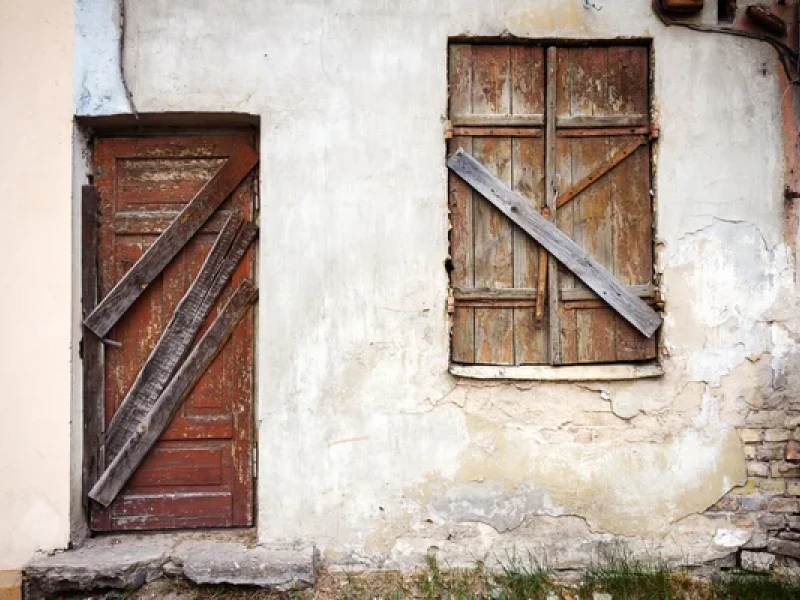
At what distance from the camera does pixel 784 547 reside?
11.6ft

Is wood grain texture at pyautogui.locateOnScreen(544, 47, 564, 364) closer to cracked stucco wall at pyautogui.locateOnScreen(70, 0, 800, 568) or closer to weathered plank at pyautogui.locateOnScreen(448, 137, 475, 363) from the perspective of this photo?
cracked stucco wall at pyautogui.locateOnScreen(70, 0, 800, 568)

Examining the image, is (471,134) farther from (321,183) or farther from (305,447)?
(305,447)

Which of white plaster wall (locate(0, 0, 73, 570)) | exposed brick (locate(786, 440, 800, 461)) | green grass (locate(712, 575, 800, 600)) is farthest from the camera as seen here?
exposed brick (locate(786, 440, 800, 461))

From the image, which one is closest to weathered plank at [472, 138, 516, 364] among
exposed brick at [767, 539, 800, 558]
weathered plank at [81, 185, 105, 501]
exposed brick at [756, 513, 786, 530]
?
exposed brick at [756, 513, 786, 530]

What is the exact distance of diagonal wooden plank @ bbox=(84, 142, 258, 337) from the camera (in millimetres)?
3637

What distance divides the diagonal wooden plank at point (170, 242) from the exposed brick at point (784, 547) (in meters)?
3.64

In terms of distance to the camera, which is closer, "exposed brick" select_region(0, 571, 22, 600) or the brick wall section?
"exposed brick" select_region(0, 571, 22, 600)

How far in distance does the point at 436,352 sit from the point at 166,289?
1.63 metres

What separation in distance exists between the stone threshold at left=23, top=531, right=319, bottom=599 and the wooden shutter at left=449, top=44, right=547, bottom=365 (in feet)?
4.77

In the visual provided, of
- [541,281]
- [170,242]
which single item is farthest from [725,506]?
[170,242]

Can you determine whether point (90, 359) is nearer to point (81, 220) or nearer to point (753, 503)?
point (81, 220)

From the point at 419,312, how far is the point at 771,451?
2121mm

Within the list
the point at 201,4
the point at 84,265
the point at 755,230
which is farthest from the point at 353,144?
the point at 755,230

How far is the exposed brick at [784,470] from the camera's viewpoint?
357 centimetres
